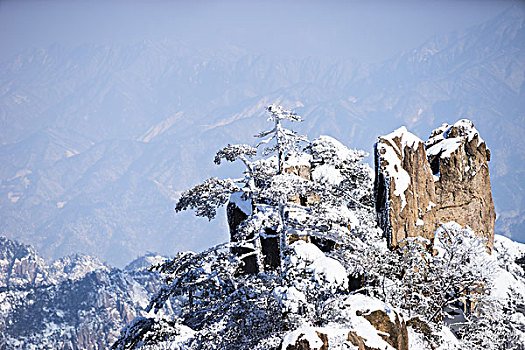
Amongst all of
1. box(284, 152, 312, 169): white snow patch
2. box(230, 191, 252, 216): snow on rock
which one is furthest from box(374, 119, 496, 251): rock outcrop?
box(230, 191, 252, 216): snow on rock

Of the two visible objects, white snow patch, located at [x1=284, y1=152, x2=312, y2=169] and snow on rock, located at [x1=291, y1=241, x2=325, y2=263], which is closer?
snow on rock, located at [x1=291, y1=241, x2=325, y2=263]

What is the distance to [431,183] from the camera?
31172 millimetres

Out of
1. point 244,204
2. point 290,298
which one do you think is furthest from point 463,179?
point 290,298

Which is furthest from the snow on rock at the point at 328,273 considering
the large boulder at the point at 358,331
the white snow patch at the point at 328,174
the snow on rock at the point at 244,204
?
the white snow patch at the point at 328,174

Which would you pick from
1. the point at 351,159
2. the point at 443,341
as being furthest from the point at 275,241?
the point at 351,159

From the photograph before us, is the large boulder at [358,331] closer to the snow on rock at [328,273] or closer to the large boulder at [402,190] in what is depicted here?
the snow on rock at [328,273]

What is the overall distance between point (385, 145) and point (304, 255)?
1245 cm

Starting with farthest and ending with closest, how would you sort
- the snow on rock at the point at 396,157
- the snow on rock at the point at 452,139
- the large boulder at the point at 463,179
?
the snow on rock at the point at 452,139, the large boulder at the point at 463,179, the snow on rock at the point at 396,157

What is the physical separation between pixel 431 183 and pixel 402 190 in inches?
201

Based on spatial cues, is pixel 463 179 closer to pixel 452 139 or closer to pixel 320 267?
pixel 452 139

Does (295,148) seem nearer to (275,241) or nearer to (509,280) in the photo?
(275,241)

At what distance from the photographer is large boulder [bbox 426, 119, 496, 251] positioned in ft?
110

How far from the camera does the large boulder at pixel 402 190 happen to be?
2658cm

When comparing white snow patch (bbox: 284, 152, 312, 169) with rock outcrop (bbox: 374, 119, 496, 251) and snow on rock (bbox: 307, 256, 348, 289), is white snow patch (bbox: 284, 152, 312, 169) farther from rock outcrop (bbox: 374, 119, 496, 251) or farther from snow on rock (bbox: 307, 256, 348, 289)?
snow on rock (bbox: 307, 256, 348, 289)
